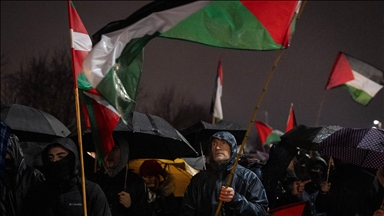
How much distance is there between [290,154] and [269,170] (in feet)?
1.75

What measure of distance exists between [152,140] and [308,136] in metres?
2.09

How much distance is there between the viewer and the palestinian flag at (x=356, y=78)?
34.6 ft

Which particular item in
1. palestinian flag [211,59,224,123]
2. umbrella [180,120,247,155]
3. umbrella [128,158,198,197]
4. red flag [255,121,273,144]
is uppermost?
umbrella [180,120,247,155]

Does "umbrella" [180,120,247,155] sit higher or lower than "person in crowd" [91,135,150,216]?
lower

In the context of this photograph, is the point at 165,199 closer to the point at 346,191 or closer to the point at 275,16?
the point at 346,191

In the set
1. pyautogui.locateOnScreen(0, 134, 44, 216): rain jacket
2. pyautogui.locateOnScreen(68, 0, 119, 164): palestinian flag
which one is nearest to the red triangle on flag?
pyautogui.locateOnScreen(68, 0, 119, 164): palestinian flag

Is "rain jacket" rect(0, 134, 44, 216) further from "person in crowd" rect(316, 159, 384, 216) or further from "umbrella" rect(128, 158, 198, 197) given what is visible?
"person in crowd" rect(316, 159, 384, 216)

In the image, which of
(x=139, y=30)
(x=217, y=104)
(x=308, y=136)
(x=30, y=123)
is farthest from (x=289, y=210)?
(x=217, y=104)

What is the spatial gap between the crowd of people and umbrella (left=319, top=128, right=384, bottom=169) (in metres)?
0.23

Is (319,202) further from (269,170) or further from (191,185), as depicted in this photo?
(191,185)

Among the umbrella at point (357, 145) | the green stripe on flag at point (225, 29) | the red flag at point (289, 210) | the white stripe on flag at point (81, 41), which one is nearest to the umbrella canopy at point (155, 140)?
the white stripe on flag at point (81, 41)

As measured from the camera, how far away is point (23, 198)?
17.6 ft

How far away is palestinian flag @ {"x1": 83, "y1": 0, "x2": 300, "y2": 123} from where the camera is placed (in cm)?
442

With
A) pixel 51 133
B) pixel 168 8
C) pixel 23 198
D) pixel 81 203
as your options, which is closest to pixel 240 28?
pixel 168 8
